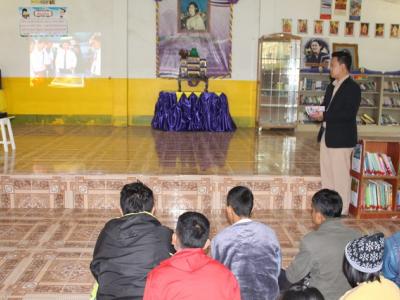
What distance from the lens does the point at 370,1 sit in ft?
31.1

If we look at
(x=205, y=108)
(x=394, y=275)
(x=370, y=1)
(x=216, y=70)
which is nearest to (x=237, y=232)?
(x=394, y=275)

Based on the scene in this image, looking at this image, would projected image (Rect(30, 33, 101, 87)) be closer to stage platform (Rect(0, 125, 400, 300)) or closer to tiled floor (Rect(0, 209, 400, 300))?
stage platform (Rect(0, 125, 400, 300))

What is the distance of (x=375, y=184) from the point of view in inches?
180

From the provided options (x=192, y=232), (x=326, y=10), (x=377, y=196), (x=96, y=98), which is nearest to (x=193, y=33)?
(x=96, y=98)

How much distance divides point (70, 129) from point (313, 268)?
23.8 ft

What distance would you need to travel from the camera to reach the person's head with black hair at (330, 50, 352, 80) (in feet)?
13.4

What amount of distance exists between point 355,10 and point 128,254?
875cm

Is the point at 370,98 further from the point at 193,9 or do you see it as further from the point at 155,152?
the point at 155,152

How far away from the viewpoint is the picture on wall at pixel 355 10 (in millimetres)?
9438

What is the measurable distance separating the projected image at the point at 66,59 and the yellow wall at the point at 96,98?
0.14m

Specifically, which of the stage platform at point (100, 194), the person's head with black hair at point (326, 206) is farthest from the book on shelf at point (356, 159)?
the person's head with black hair at point (326, 206)

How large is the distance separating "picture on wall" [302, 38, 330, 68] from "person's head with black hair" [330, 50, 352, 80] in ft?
17.6

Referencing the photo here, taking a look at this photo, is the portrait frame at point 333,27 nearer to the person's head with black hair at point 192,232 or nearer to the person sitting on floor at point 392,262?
the person sitting on floor at point 392,262

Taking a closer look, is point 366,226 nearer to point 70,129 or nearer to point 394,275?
point 394,275
